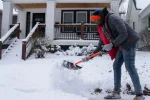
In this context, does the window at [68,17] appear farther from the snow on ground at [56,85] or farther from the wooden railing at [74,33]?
the snow on ground at [56,85]

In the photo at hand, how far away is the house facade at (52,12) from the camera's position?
16.2m

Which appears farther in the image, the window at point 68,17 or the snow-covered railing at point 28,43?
the window at point 68,17

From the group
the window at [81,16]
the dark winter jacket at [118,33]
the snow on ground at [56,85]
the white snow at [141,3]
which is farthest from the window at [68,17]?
the dark winter jacket at [118,33]

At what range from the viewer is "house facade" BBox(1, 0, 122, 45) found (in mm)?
16156

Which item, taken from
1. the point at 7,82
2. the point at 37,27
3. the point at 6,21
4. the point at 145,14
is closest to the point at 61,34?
the point at 37,27

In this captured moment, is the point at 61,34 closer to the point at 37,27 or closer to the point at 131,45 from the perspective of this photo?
the point at 37,27

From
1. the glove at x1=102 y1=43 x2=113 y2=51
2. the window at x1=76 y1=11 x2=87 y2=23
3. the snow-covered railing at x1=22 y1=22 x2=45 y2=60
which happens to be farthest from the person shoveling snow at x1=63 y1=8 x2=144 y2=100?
the window at x1=76 y1=11 x2=87 y2=23

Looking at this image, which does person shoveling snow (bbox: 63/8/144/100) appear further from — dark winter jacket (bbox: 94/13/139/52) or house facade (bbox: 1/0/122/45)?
house facade (bbox: 1/0/122/45)

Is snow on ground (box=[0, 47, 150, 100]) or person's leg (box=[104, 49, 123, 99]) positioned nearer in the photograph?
snow on ground (box=[0, 47, 150, 100])

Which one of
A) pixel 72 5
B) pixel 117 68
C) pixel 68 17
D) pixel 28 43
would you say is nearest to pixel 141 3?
pixel 72 5

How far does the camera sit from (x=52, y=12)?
53.2 feet

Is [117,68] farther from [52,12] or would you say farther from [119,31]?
[52,12]

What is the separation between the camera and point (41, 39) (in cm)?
1408

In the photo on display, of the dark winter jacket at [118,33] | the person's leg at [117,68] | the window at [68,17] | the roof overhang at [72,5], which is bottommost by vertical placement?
the person's leg at [117,68]
